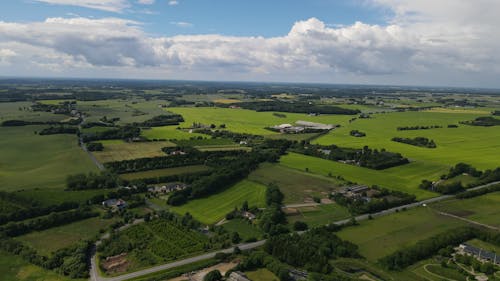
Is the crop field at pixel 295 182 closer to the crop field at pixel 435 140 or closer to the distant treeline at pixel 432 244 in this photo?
the distant treeline at pixel 432 244

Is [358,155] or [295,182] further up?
[358,155]

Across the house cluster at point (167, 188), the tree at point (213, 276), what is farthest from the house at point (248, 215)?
the tree at point (213, 276)

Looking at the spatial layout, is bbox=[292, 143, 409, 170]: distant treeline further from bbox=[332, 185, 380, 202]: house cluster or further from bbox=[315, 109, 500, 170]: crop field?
bbox=[332, 185, 380, 202]: house cluster

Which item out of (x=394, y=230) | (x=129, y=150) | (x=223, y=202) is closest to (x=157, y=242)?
(x=223, y=202)

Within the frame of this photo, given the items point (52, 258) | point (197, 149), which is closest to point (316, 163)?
point (197, 149)

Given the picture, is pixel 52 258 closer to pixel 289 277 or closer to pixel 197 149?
pixel 289 277

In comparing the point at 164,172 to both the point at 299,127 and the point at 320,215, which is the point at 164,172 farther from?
the point at 299,127

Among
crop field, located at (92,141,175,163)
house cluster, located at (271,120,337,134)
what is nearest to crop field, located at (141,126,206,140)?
crop field, located at (92,141,175,163)
